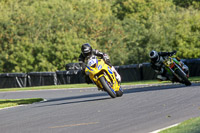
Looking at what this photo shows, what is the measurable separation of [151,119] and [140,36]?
4958 centimetres

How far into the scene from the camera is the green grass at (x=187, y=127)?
23.0ft

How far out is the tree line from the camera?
5078 cm

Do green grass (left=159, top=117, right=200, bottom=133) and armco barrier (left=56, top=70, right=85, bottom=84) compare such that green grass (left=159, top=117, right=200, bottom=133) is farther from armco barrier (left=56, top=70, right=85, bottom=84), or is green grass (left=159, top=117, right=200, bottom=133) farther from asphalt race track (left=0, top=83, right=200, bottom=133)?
armco barrier (left=56, top=70, right=85, bottom=84)

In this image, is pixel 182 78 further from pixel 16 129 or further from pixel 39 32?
pixel 39 32

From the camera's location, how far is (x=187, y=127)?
7.30 metres

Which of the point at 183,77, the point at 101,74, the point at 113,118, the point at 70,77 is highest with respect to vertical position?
the point at 101,74

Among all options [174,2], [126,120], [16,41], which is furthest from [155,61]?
[174,2]

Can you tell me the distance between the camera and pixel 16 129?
28.2 feet

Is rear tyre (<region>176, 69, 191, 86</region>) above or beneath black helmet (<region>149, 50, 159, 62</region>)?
→ beneath

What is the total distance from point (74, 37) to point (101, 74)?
38.8 m

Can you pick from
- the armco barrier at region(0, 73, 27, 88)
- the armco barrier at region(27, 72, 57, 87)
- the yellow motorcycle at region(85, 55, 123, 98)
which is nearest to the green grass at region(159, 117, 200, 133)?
the yellow motorcycle at region(85, 55, 123, 98)

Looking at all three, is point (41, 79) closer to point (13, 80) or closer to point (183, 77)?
point (13, 80)

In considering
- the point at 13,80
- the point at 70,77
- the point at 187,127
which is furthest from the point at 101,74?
the point at 13,80

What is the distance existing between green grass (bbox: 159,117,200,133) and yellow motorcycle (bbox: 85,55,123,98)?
5041 millimetres
